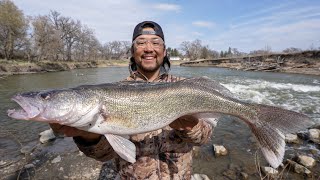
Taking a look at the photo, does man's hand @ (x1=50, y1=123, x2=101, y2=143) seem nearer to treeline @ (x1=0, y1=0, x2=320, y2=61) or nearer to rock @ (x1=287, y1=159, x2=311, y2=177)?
rock @ (x1=287, y1=159, x2=311, y2=177)

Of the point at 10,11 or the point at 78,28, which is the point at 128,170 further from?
the point at 78,28

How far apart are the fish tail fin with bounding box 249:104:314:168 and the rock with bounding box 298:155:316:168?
5.42 metres

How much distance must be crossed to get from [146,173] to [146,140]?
40 cm

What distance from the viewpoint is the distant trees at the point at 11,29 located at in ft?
141

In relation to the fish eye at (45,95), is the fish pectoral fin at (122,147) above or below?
below

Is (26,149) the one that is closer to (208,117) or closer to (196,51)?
(208,117)

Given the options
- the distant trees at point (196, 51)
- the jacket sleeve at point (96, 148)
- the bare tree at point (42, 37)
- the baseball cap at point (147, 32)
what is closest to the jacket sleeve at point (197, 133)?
the jacket sleeve at point (96, 148)

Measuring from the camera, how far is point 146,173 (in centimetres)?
322

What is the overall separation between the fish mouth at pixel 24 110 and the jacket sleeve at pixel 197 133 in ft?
4.90

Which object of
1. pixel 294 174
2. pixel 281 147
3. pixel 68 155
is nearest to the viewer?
pixel 281 147

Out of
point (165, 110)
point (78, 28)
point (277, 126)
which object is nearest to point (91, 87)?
point (165, 110)

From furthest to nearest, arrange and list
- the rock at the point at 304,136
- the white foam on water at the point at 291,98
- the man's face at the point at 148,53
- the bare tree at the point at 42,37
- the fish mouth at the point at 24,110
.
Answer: the bare tree at the point at 42,37 → the white foam on water at the point at 291,98 → the rock at the point at 304,136 → the man's face at the point at 148,53 → the fish mouth at the point at 24,110

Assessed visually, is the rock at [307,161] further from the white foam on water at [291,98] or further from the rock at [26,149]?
the rock at [26,149]

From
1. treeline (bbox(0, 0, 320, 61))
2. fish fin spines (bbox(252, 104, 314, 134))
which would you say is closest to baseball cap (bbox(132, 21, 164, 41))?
fish fin spines (bbox(252, 104, 314, 134))
